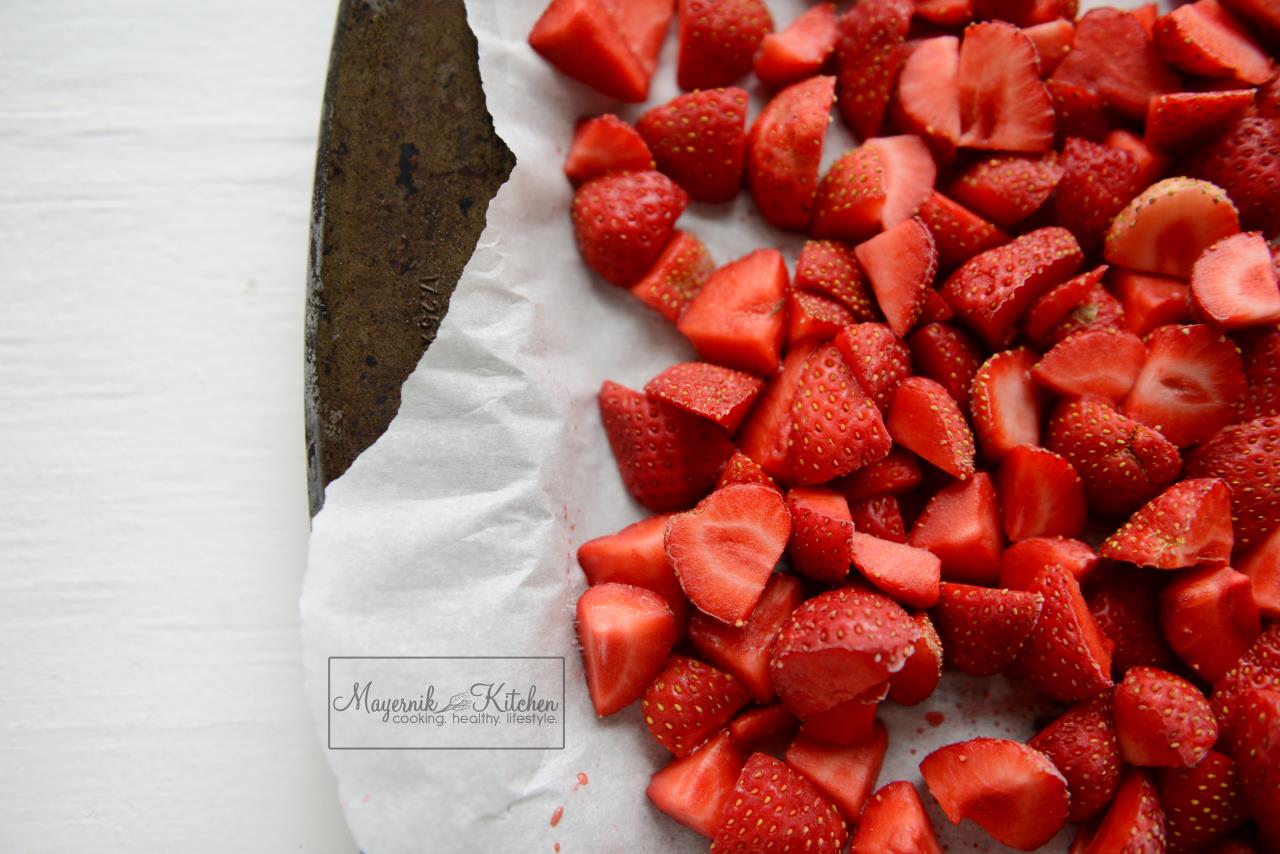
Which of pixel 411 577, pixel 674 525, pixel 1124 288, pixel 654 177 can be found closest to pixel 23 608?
pixel 411 577

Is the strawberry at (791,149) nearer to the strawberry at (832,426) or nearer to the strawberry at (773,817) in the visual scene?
the strawberry at (832,426)

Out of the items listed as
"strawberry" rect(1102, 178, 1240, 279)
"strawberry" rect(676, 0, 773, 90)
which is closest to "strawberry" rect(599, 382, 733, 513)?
"strawberry" rect(676, 0, 773, 90)

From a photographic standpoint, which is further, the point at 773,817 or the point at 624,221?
the point at 624,221

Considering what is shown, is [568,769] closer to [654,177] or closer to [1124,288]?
[654,177]

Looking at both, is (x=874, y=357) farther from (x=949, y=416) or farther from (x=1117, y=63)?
(x=1117, y=63)

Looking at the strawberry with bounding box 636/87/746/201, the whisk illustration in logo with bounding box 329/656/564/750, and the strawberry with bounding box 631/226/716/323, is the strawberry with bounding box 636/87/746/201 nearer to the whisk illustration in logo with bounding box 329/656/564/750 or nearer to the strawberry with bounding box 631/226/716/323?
the strawberry with bounding box 631/226/716/323

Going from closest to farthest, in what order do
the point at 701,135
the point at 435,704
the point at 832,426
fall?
the point at 435,704 → the point at 832,426 → the point at 701,135

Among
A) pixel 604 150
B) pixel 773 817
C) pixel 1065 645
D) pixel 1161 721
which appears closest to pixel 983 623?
pixel 1065 645

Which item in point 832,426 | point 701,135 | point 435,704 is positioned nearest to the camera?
point 435,704
